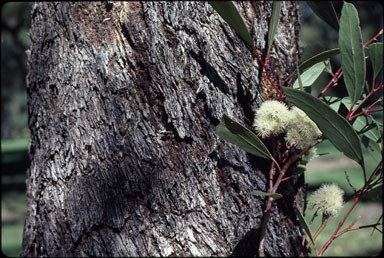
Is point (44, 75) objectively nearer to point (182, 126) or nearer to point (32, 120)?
point (32, 120)

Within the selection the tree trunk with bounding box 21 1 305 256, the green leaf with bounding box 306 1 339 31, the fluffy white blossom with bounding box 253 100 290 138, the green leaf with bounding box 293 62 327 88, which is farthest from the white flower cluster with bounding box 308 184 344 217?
the green leaf with bounding box 306 1 339 31

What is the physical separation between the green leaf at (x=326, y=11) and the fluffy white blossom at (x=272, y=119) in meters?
0.32

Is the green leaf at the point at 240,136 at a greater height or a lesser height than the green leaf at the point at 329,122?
greater

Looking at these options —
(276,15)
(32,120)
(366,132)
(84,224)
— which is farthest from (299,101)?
(32,120)

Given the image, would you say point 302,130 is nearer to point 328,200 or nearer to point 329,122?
point 329,122

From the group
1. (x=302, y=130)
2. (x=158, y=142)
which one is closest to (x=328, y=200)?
(x=302, y=130)

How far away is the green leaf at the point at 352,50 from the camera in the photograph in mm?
974

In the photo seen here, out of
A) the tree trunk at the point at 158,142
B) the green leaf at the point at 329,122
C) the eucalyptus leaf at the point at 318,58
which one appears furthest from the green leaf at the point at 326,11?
the green leaf at the point at 329,122

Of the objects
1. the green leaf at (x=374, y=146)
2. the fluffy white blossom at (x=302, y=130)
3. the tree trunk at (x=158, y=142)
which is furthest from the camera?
the green leaf at (x=374, y=146)

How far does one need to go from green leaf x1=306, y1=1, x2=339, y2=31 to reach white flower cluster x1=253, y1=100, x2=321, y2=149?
31 cm

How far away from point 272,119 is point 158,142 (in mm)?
→ 384

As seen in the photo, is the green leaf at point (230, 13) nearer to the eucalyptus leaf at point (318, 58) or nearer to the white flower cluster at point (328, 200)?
the eucalyptus leaf at point (318, 58)

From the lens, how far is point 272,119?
1.11 meters

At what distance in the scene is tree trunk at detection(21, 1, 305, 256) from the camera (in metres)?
1.23
